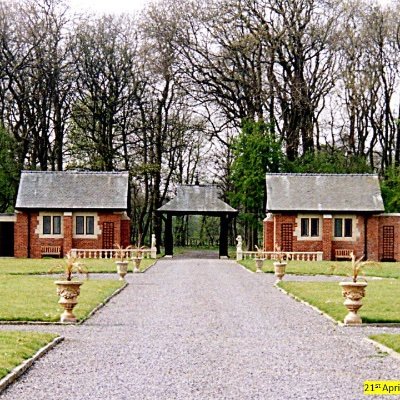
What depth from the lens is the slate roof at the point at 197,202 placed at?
49.5m

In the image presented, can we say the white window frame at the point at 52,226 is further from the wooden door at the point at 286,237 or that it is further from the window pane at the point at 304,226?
the window pane at the point at 304,226

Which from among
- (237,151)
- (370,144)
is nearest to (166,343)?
(237,151)

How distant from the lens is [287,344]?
13922mm

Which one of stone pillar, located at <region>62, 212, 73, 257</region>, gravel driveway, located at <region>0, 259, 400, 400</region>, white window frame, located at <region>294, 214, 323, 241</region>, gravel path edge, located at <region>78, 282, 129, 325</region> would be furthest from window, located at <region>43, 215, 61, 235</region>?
gravel driveway, located at <region>0, 259, 400, 400</region>

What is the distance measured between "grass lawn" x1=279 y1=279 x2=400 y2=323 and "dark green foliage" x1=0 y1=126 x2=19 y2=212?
2923 centimetres

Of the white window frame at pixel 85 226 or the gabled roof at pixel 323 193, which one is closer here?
the gabled roof at pixel 323 193

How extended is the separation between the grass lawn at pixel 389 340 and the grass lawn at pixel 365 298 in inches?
94.5

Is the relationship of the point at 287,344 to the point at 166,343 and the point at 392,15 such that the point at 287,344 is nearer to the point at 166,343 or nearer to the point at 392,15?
the point at 166,343

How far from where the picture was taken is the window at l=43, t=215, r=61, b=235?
47.2 metres

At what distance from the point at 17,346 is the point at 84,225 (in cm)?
3504

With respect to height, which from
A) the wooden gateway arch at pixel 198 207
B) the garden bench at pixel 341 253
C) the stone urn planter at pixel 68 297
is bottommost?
the stone urn planter at pixel 68 297

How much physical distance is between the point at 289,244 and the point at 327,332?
31318 mm

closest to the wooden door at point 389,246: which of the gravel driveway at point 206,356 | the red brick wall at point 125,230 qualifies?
the red brick wall at point 125,230

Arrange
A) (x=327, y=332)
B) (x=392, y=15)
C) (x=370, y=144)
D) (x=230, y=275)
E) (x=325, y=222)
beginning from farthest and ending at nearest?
(x=370, y=144) < (x=392, y=15) < (x=325, y=222) < (x=230, y=275) < (x=327, y=332)
